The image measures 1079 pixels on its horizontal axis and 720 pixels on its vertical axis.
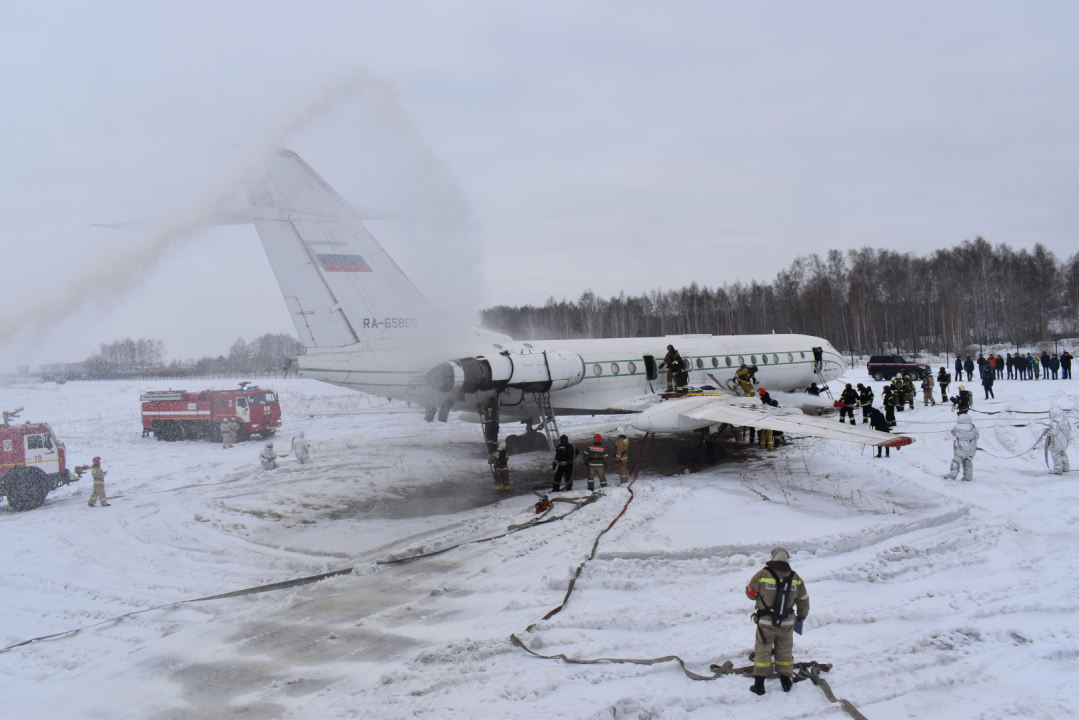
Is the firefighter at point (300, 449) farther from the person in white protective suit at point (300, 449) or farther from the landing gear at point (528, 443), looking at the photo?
the landing gear at point (528, 443)

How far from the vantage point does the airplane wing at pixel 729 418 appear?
39.0 feet

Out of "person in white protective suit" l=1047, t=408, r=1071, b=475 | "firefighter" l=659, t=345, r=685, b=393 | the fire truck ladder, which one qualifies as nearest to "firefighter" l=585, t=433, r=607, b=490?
the fire truck ladder

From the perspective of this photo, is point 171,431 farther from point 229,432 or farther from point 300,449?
point 300,449

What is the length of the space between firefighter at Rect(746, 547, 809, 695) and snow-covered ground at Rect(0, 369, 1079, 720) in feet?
0.86

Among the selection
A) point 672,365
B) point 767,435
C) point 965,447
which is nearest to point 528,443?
point 672,365

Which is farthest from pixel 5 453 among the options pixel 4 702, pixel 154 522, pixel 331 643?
pixel 331 643

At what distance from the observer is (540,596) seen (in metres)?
7.27

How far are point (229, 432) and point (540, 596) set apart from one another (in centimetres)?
1960

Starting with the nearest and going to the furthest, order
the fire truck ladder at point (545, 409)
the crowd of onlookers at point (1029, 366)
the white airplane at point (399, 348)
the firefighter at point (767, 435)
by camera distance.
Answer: the white airplane at point (399, 348) → the fire truck ladder at point (545, 409) → the firefighter at point (767, 435) → the crowd of onlookers at point (1029, 366)

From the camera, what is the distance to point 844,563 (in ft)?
25.3

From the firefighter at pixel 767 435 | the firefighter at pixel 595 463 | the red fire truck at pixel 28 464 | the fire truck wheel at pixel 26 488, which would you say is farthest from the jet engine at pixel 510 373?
the fire truck wheel at pixel 26 488

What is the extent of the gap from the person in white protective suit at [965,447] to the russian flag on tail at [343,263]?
42.1 feet

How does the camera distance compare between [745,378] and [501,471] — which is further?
[745,378]

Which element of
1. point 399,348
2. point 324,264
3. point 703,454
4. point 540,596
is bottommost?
point 540,596
